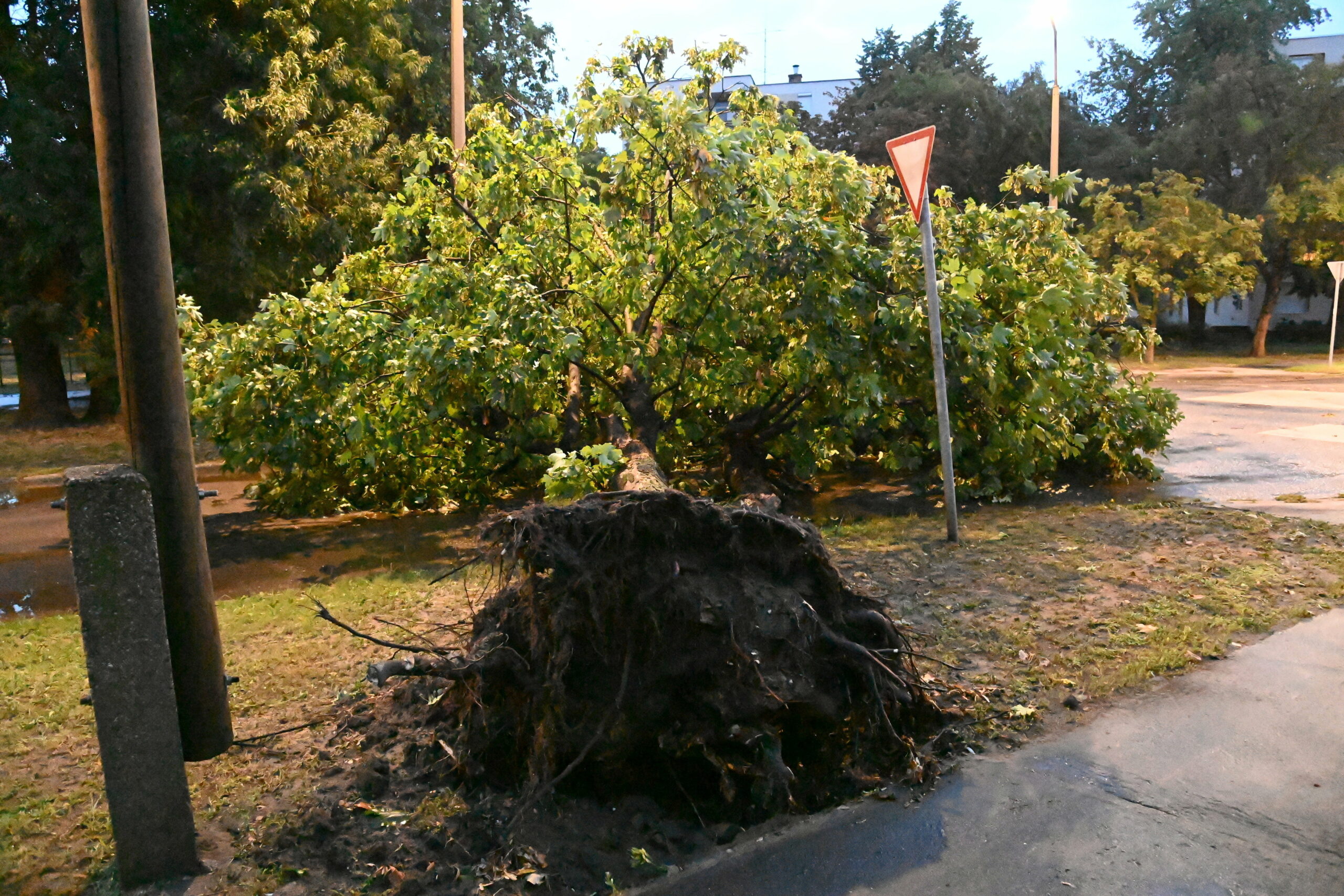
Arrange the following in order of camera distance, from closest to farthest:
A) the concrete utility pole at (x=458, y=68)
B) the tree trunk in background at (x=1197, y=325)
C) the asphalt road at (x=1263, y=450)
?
the asphalt road at (x=1263, y=450) → the concrete utility pole at (x=458, y=68) → the tree trunk in background at (x=1197, y=325)

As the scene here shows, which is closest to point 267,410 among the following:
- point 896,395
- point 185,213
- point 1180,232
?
point 896,395

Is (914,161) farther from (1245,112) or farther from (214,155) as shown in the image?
(1245,112)

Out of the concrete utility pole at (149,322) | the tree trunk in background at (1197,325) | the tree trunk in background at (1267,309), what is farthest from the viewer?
the tree trunk in background at (1197,325)

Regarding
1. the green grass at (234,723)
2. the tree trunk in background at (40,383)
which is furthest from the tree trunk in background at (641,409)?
the tree trunk in background at (40,383)

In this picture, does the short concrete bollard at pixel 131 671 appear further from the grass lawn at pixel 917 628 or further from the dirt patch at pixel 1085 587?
the dirt patch at pixel 1085 587

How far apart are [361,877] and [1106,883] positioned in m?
2.18

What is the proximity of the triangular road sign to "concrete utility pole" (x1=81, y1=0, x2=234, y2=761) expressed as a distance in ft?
17.1

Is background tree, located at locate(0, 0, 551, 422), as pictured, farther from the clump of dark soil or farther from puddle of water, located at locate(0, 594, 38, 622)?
the clump of dark soil

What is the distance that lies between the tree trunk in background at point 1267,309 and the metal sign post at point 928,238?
105 ft

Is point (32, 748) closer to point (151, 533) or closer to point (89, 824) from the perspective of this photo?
point (89, 824)

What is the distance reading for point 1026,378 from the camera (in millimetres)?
9070

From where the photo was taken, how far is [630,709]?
142 inches

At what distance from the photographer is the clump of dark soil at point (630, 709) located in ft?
11.3

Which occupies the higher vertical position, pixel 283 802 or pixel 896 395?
pixel 896 395
